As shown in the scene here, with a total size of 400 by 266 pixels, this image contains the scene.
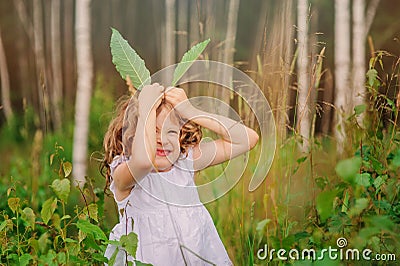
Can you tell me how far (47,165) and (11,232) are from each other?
0.47 m

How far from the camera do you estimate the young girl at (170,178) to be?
161cm

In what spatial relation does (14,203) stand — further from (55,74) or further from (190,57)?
(55,74)

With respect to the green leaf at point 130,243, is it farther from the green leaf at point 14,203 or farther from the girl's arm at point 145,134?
the green leaf at point 14,203

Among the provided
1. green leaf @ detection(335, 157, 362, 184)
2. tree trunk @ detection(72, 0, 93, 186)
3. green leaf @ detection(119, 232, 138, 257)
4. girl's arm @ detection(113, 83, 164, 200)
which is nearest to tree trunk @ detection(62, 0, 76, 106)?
tree trunk @ detection(72, 0, 93, 186)

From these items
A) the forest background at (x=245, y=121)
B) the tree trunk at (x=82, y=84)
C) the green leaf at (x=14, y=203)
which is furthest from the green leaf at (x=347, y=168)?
the tree trunk at (x=82, y=84)

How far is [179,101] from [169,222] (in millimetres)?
276

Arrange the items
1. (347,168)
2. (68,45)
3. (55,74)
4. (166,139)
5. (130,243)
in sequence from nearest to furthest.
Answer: (347,168), (130,243), (166,139), (55,74), (68,45)

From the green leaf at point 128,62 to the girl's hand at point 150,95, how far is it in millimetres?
33

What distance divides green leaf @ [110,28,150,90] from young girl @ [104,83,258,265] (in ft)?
0.18

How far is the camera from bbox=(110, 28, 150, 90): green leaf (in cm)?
156

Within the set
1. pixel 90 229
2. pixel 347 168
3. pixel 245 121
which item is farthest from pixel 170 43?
pixel 347 168

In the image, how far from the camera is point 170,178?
1691mm

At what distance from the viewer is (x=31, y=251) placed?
2021 mm

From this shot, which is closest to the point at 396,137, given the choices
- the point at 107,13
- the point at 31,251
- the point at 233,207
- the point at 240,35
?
the point at 233,207
